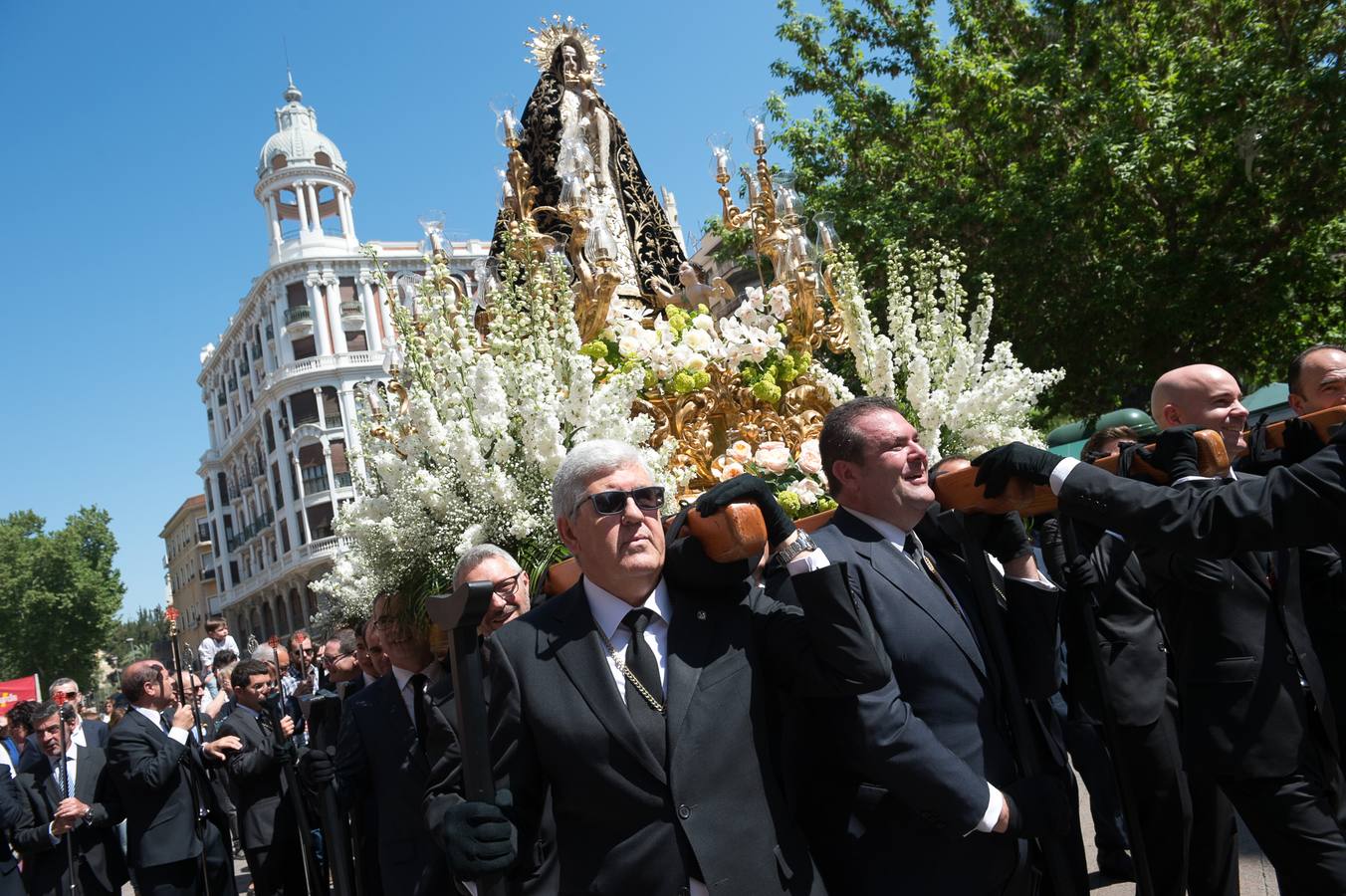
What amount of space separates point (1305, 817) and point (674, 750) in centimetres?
224

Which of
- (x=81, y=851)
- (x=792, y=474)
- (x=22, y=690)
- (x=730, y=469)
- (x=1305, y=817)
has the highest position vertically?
(x=22, y=690)

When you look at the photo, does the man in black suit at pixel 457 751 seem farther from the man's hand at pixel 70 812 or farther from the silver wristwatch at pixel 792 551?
the man's hand at pixel 70 812

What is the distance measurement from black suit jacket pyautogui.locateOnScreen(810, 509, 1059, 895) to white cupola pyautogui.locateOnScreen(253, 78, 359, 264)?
55.1m

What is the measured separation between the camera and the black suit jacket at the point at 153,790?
19.5ft

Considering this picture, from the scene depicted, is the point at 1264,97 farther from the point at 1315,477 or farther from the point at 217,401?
the point at 217,401

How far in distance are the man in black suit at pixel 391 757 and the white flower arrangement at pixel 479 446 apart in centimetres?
29

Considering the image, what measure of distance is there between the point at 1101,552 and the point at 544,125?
18.4 ft

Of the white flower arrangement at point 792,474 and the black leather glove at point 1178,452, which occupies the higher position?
the white flower arrangement at point 792,474

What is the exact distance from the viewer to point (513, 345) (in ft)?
15.6

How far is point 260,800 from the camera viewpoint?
20.4 feet

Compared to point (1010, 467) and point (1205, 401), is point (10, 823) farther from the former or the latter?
point (1205, 401)

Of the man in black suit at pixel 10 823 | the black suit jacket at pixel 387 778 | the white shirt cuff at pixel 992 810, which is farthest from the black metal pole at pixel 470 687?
the man in black suit at pixel 10 823

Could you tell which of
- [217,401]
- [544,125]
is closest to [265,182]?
[217,401]

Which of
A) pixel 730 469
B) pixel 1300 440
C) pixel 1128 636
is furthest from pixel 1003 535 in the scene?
pixel 730 469
